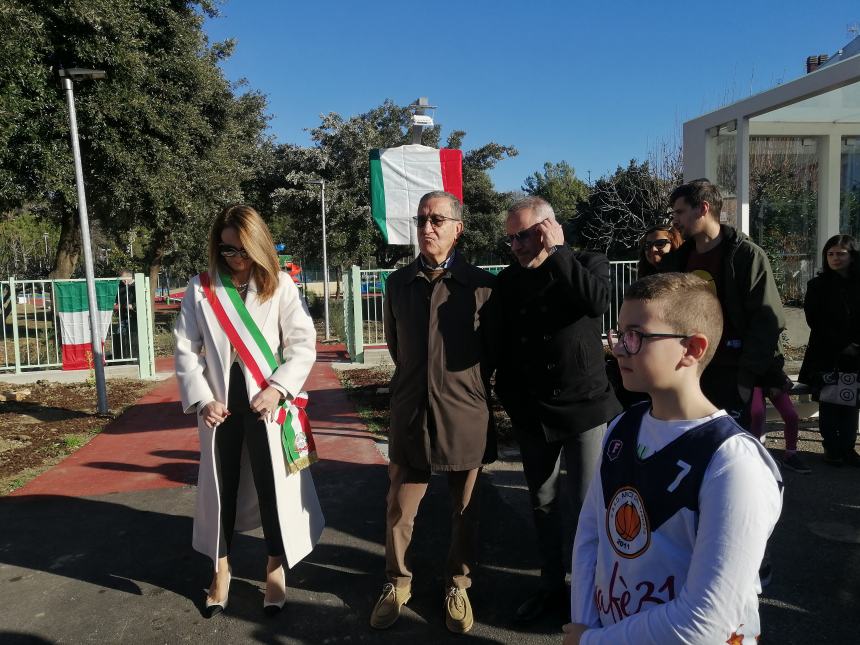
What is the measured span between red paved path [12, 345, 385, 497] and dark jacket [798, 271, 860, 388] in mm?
3631

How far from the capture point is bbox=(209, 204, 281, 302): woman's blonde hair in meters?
3.04

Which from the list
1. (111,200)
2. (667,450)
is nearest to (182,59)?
(111,200)

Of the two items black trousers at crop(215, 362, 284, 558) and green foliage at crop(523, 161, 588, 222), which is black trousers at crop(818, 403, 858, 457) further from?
green foliage at crop(523, 161, 588, 222)

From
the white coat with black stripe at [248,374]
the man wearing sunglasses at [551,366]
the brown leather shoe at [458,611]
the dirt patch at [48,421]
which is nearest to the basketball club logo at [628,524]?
the man wearing sunglasses at [551,366]

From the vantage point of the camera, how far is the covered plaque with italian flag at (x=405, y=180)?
17.6 ft

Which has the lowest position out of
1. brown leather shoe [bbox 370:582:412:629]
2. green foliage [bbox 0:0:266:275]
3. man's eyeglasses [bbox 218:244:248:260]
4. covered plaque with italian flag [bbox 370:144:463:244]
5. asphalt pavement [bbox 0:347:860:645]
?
asphalt pavement [bbox 0:347:860:645]

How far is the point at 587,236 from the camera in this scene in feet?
63.6

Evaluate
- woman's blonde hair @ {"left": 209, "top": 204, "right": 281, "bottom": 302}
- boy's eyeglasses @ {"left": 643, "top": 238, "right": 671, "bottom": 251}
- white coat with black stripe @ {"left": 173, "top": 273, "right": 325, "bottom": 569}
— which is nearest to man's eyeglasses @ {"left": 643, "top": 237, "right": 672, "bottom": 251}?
boy's eyeglasses @ {"left": 643, "top": 238, "right": 671, "bottom": 251}

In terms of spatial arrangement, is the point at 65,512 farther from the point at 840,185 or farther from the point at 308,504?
the point at 840,185

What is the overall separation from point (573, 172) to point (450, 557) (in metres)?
74.0

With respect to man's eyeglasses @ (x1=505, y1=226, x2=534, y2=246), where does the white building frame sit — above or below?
above

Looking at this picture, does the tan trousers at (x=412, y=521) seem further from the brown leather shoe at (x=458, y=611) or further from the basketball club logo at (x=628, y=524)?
the basketball club logo at (x=628, y=524)

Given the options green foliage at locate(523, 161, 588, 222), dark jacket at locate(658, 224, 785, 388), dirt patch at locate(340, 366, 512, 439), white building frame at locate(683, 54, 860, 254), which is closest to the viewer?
dark jacket at locate(658, 224, 785, 388)

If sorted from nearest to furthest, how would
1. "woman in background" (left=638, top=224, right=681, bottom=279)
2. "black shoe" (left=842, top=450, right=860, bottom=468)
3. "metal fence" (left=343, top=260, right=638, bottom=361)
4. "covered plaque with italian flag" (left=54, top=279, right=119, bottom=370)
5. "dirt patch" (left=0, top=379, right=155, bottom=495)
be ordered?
1. "woman in background" (left=638, top=224, right=681, bottom=279)
2. "black shoe" (left=842, top=450, right=860, bottom=468)
3. "dirt patch" (left=0, top=379, right=155, bottom=495)
4. "covered plaque with italian flag" (left=54, top=279, right=119, bottom=370)
5. "metal fence" (left=343, top=260, right=638, bottom=361)
